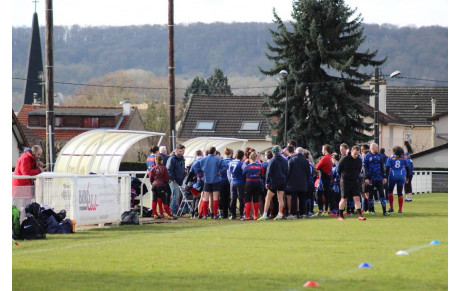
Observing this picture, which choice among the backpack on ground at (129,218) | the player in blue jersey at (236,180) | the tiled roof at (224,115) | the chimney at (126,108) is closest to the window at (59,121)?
the chimney at (126,108)

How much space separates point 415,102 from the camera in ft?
297

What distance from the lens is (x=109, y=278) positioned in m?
11.4

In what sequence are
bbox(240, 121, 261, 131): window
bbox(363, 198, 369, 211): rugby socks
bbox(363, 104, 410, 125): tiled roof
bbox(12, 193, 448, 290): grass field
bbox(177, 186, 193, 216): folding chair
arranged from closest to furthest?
bbox(12, 193, 448, 290): grass field
bbox(177, 186, 193, 216): folding chair
bbox(363, 198, 369, 211): rugby socks
bbox(363, 104, 410, 125): tiled roof
bbox(240, 121, 261, 131): window

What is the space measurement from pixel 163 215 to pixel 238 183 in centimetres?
233

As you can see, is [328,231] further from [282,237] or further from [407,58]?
[407,58]

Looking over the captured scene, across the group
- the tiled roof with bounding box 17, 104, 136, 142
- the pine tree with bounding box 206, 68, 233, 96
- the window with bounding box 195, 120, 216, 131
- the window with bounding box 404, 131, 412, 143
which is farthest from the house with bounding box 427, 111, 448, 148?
the pine tree with bounding box 206, 68, 233, 96

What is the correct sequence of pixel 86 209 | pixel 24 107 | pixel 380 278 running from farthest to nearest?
pixel 24 107 < pixel 86 209 < pixel 380 278

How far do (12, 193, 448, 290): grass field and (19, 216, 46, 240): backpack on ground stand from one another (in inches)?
10.7

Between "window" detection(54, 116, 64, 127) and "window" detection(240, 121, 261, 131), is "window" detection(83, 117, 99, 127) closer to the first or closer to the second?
"window" detection(54, 116, 64, 127)

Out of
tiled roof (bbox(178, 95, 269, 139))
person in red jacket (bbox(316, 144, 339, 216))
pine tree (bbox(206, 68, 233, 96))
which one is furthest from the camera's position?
pine tree (bbox(206, 68, 233, 96))

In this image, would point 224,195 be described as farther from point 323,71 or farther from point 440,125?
point 440,125

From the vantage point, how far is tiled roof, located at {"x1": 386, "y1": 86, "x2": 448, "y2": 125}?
289 ft

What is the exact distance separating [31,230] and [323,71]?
34954 mm
